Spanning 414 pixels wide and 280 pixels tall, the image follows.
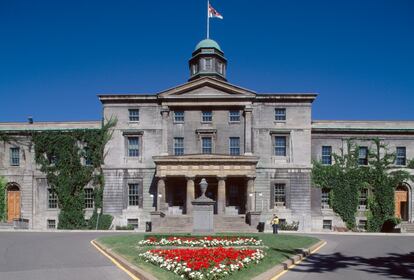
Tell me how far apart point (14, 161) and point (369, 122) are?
36849 millimetres

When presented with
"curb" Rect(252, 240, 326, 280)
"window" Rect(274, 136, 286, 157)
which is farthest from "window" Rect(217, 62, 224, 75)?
"curb" Rect(252, 240, 326, 280)

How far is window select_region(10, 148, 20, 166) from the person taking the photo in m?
42.8

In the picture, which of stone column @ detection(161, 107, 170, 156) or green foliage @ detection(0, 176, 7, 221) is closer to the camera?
stone column @ detection(161, 107, 170, 156)

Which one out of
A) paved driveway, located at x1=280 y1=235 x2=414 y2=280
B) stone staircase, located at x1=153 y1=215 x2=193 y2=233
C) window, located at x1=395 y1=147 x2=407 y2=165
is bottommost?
stone staircase, located at x1=153 y1=215 x2=193 y2=233

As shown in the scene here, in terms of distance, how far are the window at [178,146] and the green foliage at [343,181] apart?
516 inches

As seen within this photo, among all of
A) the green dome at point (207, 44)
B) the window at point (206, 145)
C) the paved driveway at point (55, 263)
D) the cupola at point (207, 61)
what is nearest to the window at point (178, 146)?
the window at point (206, 145)

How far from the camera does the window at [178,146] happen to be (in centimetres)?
4078

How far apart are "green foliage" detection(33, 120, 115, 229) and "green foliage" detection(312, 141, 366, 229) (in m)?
21.4

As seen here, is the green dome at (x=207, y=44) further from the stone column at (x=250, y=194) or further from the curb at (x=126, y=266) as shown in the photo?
the curb at (x=126, y=266)

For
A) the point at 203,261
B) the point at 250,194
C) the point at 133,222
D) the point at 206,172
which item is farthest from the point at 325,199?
the point at 203,261

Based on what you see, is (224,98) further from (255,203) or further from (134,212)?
(134,212)

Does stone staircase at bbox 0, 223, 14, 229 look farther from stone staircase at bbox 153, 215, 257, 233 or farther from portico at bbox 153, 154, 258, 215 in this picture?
stone staircase at bbox 153, 215, 257, 233

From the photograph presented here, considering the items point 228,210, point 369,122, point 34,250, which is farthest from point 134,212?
point 369,122

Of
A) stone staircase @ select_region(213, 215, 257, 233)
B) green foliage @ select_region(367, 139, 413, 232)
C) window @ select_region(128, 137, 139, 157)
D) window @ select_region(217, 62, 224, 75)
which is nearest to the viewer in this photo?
stone staircase @ select_region(213, 215, 257, 233)
